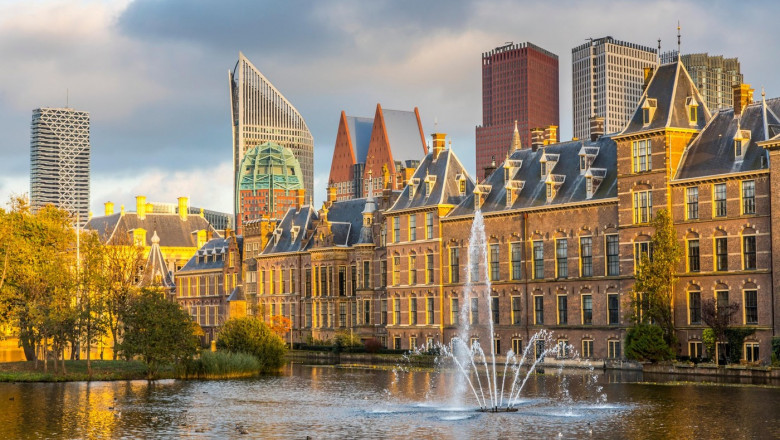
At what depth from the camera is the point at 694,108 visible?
7438cm

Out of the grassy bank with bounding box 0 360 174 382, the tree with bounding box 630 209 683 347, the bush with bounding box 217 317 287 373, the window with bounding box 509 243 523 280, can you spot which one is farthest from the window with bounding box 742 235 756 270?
the grassy bank with bounding box 0 360 174 382

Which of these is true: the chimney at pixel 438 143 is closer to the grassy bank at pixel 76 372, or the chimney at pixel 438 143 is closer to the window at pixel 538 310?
the window at pixel 538 310

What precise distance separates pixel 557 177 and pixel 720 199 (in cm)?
1460

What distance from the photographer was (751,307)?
2719 inches

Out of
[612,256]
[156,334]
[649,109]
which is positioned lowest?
[156,334]

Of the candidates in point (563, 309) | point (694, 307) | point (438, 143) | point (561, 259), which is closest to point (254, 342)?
point (563, 309)

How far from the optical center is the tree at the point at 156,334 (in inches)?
2699

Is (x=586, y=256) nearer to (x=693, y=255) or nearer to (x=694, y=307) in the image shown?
(x=693, y=255)

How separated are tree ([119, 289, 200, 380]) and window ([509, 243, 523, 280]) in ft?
87.7

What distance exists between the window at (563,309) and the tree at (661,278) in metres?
9.36

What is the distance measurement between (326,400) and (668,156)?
3077 centimetres

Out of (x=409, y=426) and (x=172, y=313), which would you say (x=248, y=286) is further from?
(x=409, y=426)

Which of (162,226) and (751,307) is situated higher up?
(162,226)

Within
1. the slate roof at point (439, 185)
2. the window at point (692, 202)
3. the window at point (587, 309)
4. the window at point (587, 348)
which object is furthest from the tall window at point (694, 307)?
the slate roof at point (439, 185)
